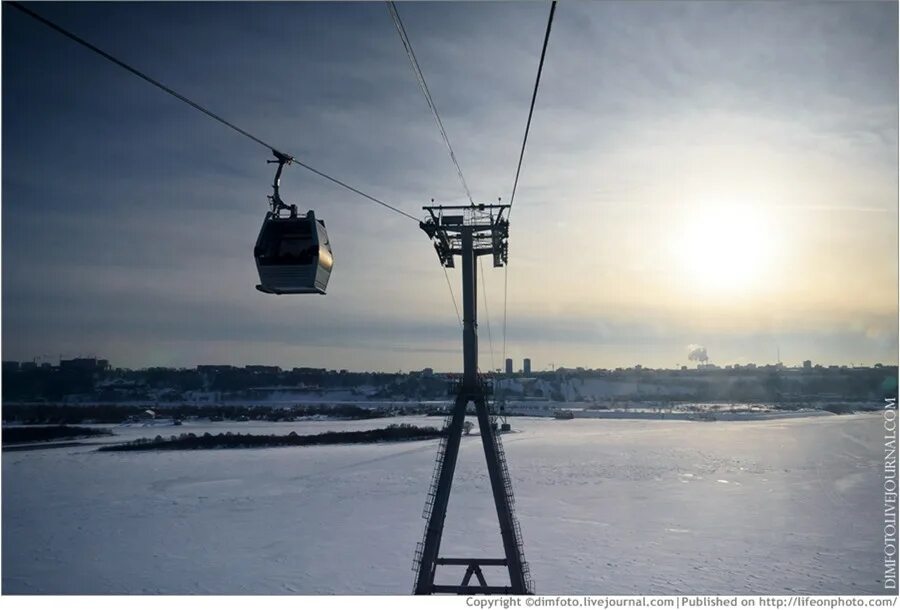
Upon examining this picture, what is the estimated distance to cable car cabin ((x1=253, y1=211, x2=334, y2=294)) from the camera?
862cm

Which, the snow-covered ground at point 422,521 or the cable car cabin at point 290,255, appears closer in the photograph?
the cable car cabin at point 290,255

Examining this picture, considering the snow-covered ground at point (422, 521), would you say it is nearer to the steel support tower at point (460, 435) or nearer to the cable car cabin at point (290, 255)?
the steel support tower at point (460, 435)

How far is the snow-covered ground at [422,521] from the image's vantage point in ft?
49.6

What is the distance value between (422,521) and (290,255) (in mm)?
14268

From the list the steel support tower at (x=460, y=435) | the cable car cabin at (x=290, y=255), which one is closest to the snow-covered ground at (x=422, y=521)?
the steel support tower at (x=460, y=435)

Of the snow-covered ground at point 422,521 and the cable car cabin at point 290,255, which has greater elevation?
the cable car cabin at point 290,255

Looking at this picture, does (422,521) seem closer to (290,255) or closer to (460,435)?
(460,435)

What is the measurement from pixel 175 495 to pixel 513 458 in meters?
17.6

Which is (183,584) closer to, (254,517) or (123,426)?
(254,517)

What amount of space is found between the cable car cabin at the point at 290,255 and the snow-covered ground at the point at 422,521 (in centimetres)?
866

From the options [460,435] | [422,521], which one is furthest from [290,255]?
[422,521]

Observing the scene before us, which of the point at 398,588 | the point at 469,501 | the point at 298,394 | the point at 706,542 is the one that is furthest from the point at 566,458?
the point at 298,394

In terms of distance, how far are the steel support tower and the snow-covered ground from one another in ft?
13.2

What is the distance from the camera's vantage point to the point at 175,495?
25625 millimetres
